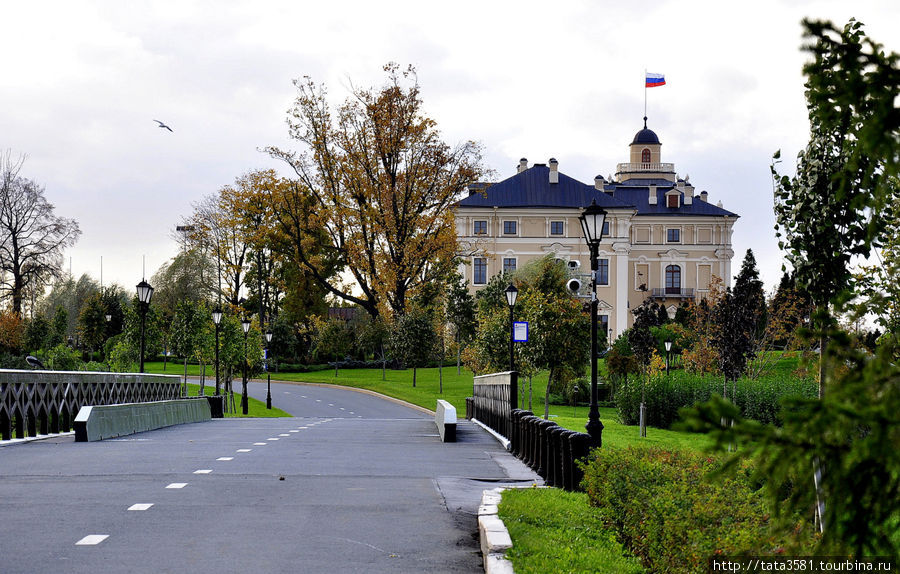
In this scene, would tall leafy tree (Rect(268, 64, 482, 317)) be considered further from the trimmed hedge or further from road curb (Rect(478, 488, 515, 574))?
road curb (Rect(478, 488, 515, 574))

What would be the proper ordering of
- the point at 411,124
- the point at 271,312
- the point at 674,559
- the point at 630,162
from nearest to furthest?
the point at 674,559 < the point at 411,124 < the point at 271,312 < the point at 630,162

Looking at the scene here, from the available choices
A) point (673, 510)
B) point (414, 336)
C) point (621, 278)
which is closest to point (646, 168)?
point (621, 278)

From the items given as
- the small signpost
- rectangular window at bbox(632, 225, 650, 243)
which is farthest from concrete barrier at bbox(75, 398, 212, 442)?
rectangular window at bbox(632, 225, 650, 243)

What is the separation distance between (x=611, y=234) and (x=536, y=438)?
70490 millimetres

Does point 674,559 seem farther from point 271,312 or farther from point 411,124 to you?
point 271,312

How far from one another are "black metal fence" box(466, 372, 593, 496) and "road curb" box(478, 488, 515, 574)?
1.79m

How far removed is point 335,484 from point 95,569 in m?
4.92

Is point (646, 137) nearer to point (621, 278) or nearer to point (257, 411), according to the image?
point (621, 278)

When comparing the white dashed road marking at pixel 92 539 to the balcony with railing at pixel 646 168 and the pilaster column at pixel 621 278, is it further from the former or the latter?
the balcony with railing at pixel 646 168

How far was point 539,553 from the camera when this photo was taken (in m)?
6.67

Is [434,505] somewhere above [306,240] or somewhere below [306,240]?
below

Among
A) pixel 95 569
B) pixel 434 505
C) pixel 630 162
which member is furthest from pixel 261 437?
pixel 630 162

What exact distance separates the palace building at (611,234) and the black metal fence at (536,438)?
51.6 meters

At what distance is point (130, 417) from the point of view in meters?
20.0
